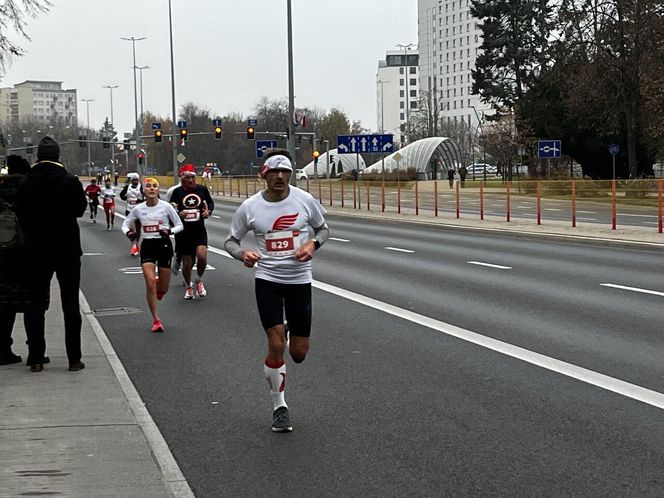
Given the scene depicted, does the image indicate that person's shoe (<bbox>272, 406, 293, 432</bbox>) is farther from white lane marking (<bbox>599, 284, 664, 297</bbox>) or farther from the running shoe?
white lane marking (<bbox>599, 284, 664, 297</bbox>)

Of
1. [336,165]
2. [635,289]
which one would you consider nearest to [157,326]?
[635,289]

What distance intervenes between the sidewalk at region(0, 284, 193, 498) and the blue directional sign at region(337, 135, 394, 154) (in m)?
34.2

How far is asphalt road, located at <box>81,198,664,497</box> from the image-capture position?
5582 millimetres

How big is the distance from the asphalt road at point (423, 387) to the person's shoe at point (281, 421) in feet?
0.37

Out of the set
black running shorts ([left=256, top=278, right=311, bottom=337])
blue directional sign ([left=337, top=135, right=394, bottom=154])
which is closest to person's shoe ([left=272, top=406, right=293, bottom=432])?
black running shorts ([left=256, top=278, right=311, bottom=337])

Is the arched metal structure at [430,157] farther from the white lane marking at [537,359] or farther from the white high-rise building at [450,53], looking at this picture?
the white high-rise building at [450,53]

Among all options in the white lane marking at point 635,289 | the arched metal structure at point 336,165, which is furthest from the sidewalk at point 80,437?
the arched metal structure at point 336,165

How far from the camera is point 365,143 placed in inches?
1703

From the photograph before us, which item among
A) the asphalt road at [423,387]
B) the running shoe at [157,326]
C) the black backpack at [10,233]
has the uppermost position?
the black backpack at [10,233]

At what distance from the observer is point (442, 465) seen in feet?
18.7

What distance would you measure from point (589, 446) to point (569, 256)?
46.8 feet

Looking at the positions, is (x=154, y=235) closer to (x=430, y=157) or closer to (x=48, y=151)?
(x=48, y=151)

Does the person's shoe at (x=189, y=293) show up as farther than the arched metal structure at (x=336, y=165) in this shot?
No

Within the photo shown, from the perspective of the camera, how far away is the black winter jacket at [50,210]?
27.6 feet
